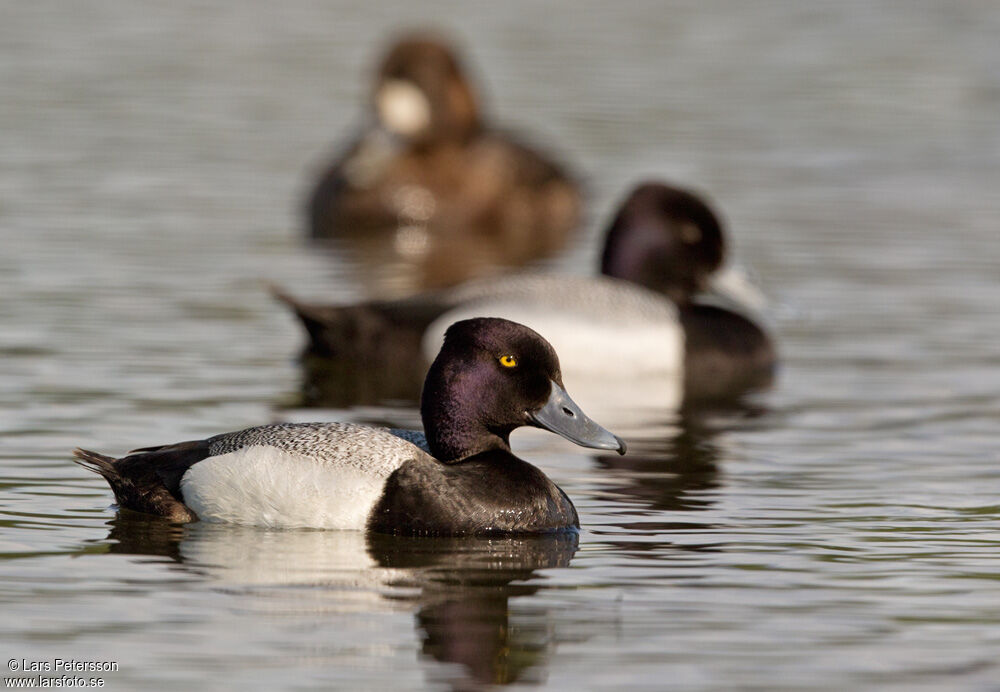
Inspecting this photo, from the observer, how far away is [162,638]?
6.35 meters

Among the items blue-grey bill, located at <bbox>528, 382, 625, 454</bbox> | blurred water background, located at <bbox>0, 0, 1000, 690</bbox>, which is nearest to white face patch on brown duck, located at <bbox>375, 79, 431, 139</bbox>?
blurred water background, located at <bbox>0, 0, 1000, 690</bbox>

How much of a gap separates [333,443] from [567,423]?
89 centimetres

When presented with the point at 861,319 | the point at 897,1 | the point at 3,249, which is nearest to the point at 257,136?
the point at 3,249

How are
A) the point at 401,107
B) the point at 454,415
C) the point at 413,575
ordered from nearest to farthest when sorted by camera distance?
the point at 413,575 → the point at 454,415 → the point at 401,107

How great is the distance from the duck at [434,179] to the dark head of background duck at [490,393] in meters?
8.23

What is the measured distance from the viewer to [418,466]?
7.67 m

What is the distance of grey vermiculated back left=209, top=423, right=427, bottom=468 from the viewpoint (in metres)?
7.67

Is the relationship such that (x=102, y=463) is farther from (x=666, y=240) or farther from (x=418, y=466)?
(x=666, y=240)

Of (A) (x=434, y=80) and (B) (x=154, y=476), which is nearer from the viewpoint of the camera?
(B) (x=154, y=476)

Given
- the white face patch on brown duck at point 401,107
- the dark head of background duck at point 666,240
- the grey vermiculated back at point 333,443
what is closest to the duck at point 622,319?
the dark head of background duck at point 666,240

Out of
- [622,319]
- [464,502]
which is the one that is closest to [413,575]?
[464,502]

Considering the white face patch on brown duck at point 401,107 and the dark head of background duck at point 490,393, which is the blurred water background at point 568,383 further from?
the white face patch on brown duck at point 401,107

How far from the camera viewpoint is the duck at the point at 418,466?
25.1 ft

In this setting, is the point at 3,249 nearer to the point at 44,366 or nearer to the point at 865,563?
the point at 44,366
